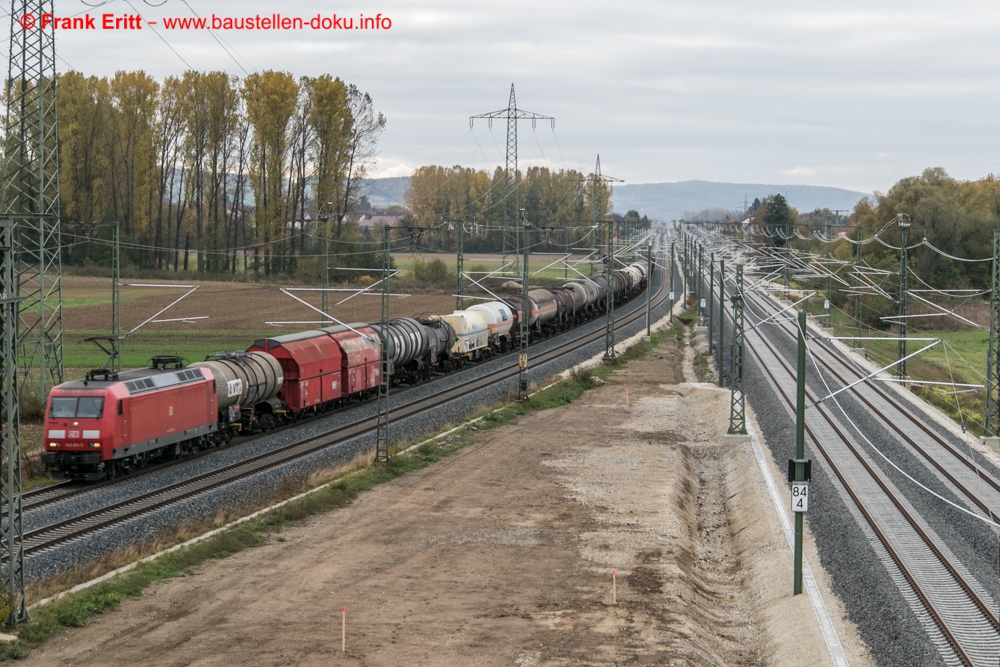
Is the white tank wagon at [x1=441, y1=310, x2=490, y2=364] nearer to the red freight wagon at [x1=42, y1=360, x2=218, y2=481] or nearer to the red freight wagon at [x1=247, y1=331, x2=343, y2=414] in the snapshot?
the red freight wagon at [x1=247, y1=331, x2=343, y2=414]

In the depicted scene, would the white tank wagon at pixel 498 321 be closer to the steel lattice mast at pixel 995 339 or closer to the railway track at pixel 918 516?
the railway track at pixel 918 516

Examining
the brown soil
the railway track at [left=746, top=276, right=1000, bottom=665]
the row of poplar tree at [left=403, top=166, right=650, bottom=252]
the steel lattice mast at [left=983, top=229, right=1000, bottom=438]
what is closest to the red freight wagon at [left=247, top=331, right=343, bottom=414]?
the railway track at [left=746, top=276, right=1000, bottom=665]

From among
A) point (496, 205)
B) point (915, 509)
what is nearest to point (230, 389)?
point (915, 509)

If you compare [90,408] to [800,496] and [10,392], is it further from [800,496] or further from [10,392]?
[800,496]

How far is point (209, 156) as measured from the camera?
107625 mm

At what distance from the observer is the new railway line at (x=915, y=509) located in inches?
799

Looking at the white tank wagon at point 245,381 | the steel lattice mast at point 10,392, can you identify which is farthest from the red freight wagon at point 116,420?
the steel lattice mast at point 10,392

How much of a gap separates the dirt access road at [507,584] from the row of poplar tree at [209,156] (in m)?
64.5

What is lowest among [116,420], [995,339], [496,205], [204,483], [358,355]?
[204,483]

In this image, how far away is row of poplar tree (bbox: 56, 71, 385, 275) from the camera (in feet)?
318

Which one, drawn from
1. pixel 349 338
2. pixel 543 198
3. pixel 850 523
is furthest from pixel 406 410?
pixel 543 198

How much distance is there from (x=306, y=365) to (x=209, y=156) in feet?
236

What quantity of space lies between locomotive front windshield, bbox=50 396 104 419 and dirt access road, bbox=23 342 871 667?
7.77m

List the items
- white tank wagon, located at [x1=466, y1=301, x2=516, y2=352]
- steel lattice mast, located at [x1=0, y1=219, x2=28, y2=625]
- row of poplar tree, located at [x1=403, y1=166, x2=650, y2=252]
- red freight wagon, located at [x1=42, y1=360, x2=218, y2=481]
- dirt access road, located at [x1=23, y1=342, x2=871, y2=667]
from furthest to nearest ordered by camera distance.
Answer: row of poplar tree, located at [x1=403, y1=166, x2=650, y2=252]
white tank wagon, located at [x1=466, y1=301, x2=516, y2=352]
red freight wagon, located at [x1=42, y1=360, x2=218, y2=481]
dirt access road, located at [x1=23, y1=342, x2=871, y2=667]
steel lattice mast, located at [x1=0, y1=219, x2=28, y2=625]
